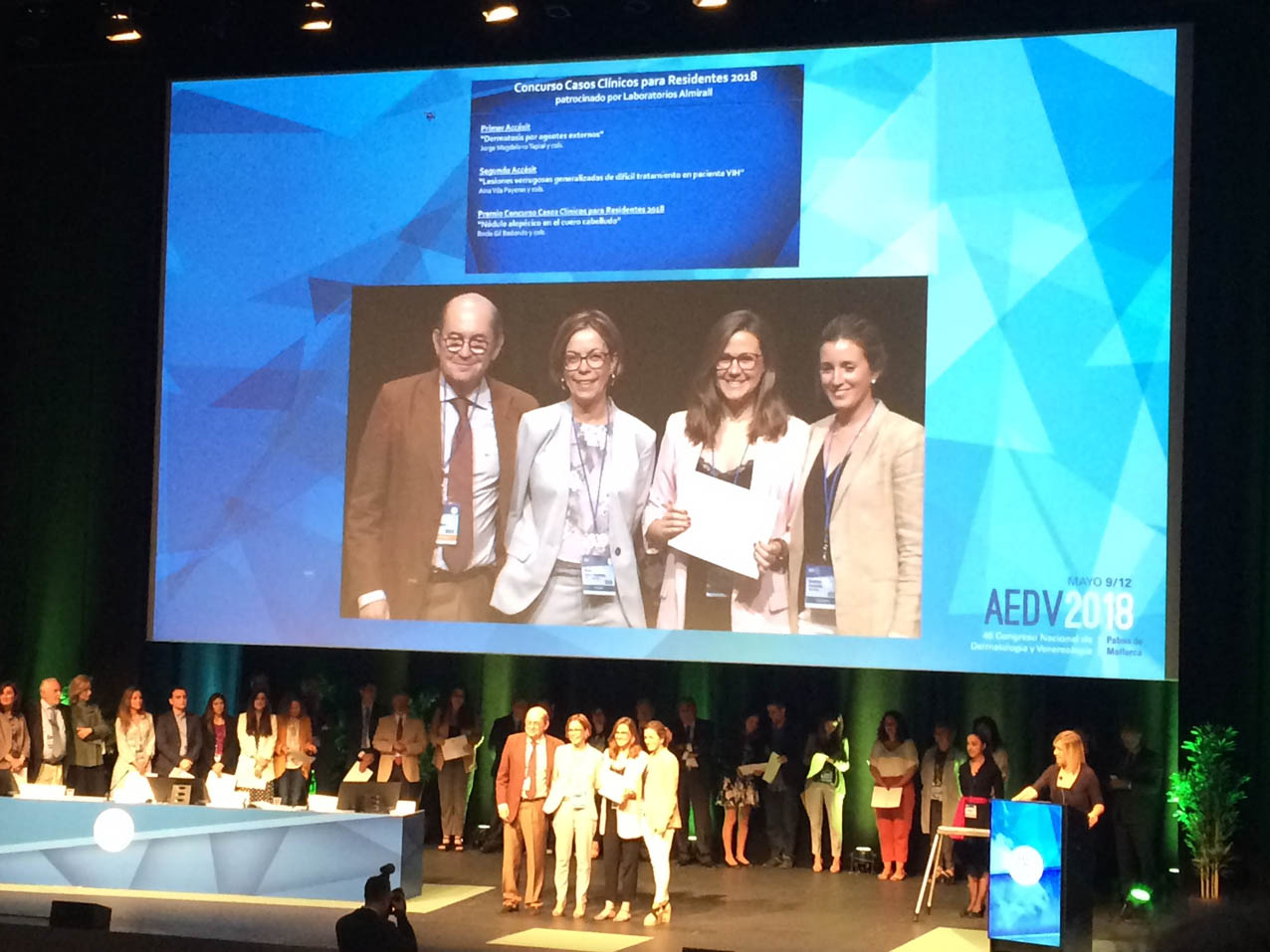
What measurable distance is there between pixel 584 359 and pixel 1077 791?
3.92 m

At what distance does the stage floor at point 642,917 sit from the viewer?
8.09m

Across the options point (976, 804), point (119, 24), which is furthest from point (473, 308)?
point (976, 804)

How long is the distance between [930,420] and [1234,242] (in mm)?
2225

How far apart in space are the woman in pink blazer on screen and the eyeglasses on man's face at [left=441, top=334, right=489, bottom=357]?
133 centimetres

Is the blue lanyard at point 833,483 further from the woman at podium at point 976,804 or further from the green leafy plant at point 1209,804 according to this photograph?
the green leafy plant at point 1209,804

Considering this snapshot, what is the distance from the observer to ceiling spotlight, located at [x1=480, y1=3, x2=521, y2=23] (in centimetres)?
934

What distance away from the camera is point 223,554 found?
10492mm

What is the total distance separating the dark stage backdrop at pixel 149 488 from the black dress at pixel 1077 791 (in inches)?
74.5

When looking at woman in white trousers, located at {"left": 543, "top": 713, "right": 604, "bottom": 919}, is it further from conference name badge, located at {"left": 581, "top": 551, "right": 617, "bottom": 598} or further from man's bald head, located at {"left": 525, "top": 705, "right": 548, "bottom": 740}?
conference name badge, located at {"left": 581, "top": 551, "right": 617, "bottom": 598}

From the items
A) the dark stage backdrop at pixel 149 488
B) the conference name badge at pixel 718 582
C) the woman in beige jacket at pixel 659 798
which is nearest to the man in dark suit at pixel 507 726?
the dark stage backdrop at pixel 149 488

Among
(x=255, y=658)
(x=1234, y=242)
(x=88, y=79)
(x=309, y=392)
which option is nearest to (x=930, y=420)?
(x=1234, y=242)

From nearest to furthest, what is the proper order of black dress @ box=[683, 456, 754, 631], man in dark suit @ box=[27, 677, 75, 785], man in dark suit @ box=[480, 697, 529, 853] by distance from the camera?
1. black dress @ box=[683, 456, 754, 631]
2. man in dark suit @ box=[27, 677, 75, 785]
3. man in dark suit @ box=[480, 697, 529, 853]

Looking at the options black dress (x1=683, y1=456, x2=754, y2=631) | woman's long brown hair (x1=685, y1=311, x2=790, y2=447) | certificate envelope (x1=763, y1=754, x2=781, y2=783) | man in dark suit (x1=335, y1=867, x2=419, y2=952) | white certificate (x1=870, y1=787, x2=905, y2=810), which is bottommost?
white certificate (x1=870, y1=787, x2=905, y2=810)

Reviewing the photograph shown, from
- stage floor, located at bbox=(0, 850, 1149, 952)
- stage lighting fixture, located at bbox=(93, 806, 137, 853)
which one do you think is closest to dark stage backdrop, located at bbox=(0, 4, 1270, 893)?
stage floor, located at bbox=(0, 850, 1149, 952)
